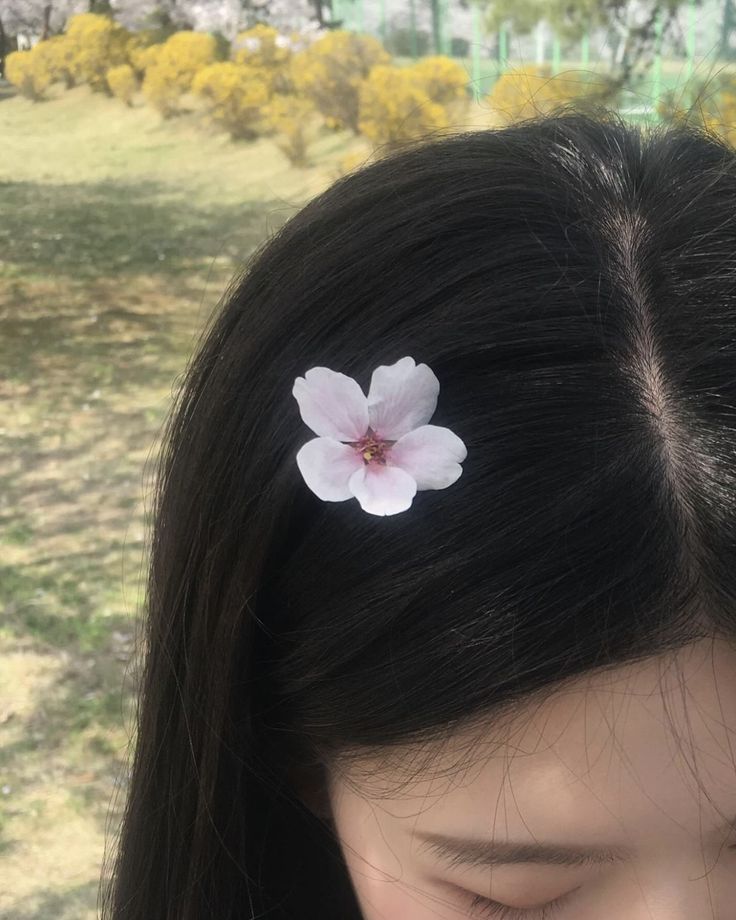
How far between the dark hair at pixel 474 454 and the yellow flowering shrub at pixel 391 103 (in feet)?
8.52

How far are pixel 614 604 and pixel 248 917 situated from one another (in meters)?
0.66

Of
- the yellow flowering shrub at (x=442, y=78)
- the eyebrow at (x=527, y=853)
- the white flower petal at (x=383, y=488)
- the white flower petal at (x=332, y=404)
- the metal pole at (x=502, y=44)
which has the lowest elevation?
the eyebrow at (x=527, y=853)

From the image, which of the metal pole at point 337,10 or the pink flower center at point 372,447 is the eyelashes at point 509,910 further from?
the metal pole at point 337,10

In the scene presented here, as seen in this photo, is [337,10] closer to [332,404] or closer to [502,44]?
[502,44]

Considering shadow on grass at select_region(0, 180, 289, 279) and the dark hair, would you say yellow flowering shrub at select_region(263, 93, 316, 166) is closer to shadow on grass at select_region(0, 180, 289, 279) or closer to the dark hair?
shadow on grass at select_region(0, 180, 289, 279)

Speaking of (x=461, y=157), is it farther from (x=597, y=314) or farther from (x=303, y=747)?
(x=303, y=747)

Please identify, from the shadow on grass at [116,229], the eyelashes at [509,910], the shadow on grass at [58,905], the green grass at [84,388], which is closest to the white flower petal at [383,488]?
the eyelashes at [509,910]

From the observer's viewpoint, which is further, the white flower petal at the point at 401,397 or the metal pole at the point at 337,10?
the metal pole at the point at 337,10

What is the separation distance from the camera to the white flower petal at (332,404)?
0.71m

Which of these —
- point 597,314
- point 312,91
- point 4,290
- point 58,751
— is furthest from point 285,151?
point 597,314

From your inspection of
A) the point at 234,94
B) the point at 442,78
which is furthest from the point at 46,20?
the point at 442,78

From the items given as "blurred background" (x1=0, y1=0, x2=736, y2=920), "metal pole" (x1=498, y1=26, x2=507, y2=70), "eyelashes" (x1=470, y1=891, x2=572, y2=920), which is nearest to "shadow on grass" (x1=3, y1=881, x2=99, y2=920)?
"blurred background" (x1=0, y1=0, x2=736, y2=920)

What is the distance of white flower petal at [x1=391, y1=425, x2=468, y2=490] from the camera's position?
0.68 m

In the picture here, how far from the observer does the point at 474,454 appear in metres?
0.69
